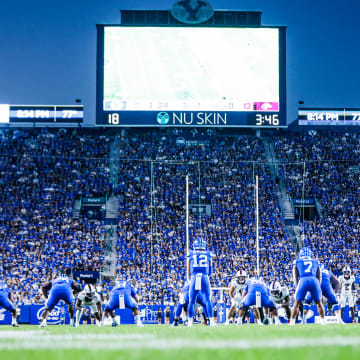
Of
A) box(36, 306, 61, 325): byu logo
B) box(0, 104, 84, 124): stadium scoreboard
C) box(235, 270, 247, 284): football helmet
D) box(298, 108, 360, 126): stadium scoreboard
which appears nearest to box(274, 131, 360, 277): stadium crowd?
box(298, 108, 360, 126): stadium scoreboard

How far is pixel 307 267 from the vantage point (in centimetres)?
1544

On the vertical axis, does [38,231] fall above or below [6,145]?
below

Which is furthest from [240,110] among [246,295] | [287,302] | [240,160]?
[246,295]

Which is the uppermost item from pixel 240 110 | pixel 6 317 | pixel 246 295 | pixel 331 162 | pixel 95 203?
pixel 240 110

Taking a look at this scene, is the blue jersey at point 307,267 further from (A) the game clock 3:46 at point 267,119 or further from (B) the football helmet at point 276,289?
(A) the game clock 3:46 at point 267,119

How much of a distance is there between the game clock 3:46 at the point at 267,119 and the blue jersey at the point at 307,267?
24.8 meters

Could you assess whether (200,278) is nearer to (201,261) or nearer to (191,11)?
(201,261)

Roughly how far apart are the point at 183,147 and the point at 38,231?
437 inches

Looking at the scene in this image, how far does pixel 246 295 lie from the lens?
57.5 ft

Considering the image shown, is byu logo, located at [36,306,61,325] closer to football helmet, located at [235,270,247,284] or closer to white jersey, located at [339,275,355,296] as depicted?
football helmet, located at [235,270,247,284]

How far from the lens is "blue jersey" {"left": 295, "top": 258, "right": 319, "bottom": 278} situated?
15.4 m

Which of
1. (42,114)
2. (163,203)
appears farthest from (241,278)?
(42,114)

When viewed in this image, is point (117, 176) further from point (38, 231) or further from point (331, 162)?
point (331, 162)

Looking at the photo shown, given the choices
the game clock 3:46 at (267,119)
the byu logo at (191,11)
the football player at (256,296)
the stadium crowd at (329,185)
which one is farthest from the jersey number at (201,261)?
the byu logo at (191,11)
